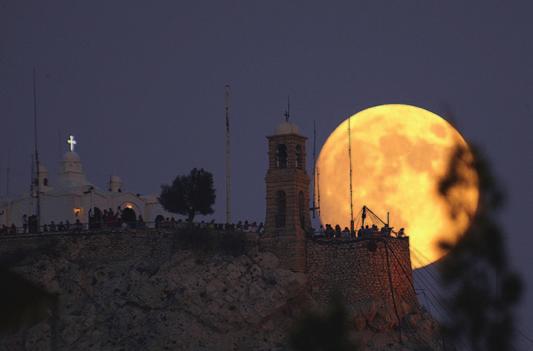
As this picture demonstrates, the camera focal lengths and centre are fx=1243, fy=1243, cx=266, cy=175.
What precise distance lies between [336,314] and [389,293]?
37.3 metres

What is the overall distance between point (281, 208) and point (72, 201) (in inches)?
541

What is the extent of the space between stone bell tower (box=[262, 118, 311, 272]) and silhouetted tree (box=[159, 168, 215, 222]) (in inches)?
340

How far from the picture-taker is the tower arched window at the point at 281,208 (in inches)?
2346

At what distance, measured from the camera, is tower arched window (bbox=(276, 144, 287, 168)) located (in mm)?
59875

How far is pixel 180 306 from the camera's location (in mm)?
57719

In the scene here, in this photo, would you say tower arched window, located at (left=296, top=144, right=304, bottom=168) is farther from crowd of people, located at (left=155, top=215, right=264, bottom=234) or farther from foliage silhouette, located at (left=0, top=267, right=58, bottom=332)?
foliage silhouette, located at (left=0, top=267, right=58, bottom=332)

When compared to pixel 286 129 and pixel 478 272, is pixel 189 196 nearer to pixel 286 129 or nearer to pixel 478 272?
pixel 286 129

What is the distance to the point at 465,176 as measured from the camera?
1909cm

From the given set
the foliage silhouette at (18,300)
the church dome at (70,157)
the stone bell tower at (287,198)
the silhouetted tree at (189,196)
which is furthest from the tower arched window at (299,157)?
the foliage silhouette at (18,300)

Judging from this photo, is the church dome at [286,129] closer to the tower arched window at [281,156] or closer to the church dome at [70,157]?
the tower arched window at [281,156]

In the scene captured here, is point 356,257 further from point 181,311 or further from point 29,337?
point 29,337

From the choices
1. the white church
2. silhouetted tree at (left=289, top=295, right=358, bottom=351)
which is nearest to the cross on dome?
the white church

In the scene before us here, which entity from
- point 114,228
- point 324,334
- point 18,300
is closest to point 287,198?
point 114,228

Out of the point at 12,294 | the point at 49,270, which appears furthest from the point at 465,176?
the point at 49,270
